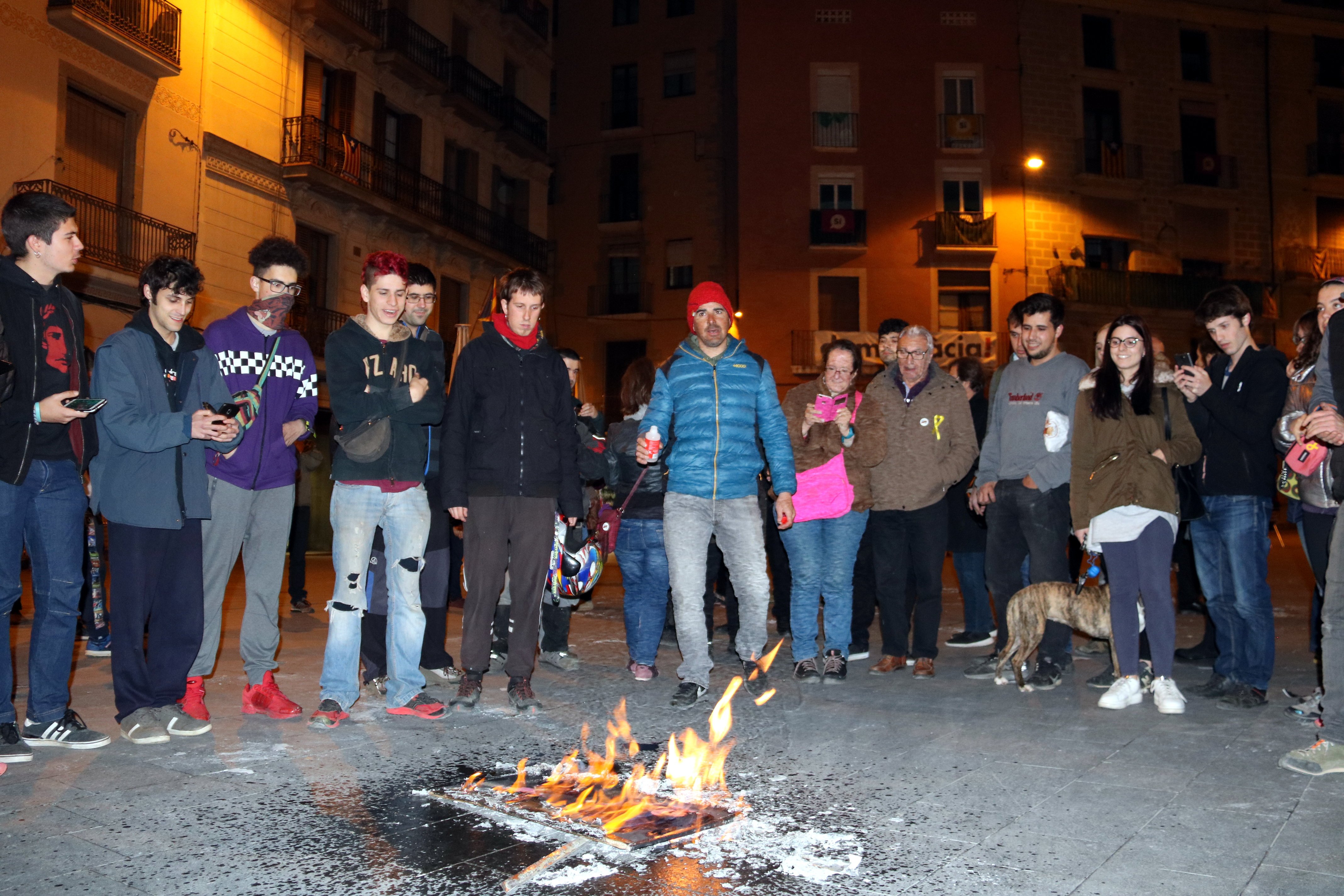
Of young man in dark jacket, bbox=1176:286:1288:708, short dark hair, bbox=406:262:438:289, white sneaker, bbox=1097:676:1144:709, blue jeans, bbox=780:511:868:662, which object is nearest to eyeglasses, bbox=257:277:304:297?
short dark hair, bbox=406:262:438:289

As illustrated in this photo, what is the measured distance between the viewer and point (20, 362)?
4.30 metres

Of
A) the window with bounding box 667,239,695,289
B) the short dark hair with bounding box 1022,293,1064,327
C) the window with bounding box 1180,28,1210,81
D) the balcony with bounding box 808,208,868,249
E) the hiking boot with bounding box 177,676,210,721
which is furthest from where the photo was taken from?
the window with bounding box 667,239,695,289

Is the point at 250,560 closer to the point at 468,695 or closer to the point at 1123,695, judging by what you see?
the point at 468,695

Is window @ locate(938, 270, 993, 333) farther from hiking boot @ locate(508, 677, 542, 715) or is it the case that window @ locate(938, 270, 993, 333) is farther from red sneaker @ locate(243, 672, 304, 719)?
red sneaker @ locate(243, 672, 304, 719)

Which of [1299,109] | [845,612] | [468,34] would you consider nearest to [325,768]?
[845,612]

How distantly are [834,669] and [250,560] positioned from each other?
3.27m

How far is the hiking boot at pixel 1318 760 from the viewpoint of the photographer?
13.3ft

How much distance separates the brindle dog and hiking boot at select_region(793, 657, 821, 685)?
41.0 inches

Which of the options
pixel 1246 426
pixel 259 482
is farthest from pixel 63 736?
pixel 1246 426

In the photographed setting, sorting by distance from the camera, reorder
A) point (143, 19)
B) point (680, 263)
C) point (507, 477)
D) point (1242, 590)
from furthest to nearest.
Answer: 1. point (680, 263)
2. point (143, 19)
3. point (1242, 590)
4. point (507, 477)

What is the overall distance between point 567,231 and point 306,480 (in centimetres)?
2540

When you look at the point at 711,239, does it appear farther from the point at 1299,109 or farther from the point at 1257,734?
the point at 1257,734

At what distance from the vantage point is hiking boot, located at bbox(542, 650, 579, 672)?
6641mm

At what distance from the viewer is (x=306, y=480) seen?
11.0 metres
